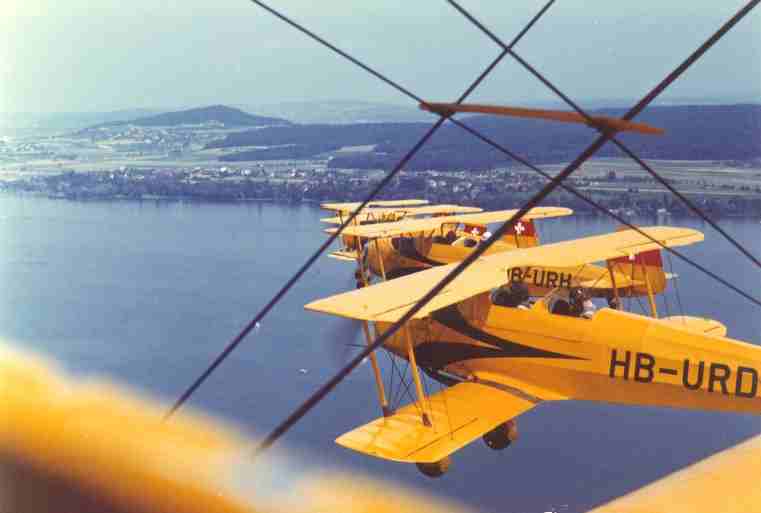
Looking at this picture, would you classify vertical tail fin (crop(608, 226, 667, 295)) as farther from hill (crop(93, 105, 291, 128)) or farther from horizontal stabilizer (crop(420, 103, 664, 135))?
hill (crop(93, 105, 291, 128))

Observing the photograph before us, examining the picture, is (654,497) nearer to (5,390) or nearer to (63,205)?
(5,390)

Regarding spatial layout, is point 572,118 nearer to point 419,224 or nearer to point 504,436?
point 504,436

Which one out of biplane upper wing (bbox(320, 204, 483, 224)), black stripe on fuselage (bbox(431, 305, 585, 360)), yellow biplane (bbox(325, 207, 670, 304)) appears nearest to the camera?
black stripe on fuselage (bbox(431, 305, 585, 360))

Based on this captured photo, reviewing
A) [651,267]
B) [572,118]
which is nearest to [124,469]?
[572,118]

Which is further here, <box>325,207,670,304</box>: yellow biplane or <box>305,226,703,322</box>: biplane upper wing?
<box>325,207,670,304</box>: yellow biplane

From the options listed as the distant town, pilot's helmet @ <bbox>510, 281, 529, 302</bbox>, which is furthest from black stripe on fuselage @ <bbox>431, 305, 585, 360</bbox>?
the distant town

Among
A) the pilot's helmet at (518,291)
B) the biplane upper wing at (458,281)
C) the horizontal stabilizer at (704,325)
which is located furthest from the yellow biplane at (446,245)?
the pilot's helmet at (518,291)
